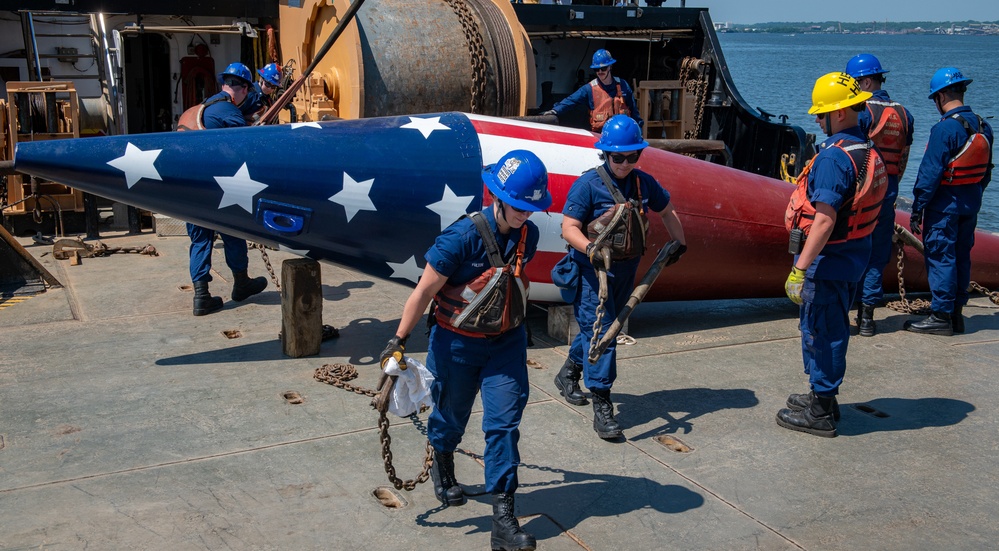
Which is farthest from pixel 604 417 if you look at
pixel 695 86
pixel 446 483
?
pixel 695 86

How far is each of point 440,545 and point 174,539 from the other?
1.09m

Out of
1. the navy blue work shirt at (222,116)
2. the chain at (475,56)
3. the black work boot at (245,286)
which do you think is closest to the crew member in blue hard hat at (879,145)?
the chain at (475,56)

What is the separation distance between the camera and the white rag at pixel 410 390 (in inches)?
159

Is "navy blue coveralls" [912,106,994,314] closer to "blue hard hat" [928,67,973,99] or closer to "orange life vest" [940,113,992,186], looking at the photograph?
"orange life vest" [940,113,992,186]

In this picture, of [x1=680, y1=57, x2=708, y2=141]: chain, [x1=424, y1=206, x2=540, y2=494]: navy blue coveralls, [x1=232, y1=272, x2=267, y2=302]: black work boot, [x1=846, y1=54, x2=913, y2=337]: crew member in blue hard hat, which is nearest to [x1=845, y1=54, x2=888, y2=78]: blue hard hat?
[x1=846, y1=54, x2=913, y2=337]: crew member in blue hard hat

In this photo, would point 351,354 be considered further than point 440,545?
Yes

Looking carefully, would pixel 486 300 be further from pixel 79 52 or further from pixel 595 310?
pixel 79 52

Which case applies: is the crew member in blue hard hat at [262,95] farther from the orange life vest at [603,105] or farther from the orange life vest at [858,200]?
the orange life vest at [858,200]

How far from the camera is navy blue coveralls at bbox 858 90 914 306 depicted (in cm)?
681

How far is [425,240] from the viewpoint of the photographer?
239 inches

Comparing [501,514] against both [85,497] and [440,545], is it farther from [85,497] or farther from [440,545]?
[85,497]

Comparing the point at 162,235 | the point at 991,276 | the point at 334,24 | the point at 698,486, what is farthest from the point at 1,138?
the point at 991,276

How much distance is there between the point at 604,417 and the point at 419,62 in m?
3.91

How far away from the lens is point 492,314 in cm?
395
